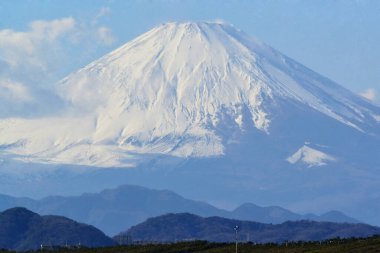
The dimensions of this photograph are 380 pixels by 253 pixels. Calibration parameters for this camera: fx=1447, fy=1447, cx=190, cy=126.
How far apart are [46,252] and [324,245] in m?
40.6

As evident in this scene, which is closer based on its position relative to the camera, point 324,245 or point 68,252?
point 324,245

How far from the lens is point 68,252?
157 meters

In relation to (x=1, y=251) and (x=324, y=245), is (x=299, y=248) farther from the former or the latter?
(x=1, y=251)

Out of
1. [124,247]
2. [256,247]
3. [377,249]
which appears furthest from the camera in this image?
[124,247]

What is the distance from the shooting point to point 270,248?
137m

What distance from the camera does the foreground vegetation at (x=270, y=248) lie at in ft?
403

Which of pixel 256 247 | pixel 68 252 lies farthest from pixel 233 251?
pixel 68 252

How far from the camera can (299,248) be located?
438 ft

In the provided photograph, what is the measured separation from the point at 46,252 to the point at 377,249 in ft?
183

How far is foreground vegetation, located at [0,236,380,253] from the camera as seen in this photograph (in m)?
123

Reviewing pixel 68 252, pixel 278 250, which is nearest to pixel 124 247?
pixel 68 252

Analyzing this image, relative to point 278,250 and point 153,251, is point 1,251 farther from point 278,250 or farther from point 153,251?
point 278,250

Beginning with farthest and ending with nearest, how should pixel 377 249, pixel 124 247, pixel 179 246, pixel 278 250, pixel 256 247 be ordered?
pixel 124 247, pixel 179 246, pixel 256 247, pixel 278 250, pixel 377 249

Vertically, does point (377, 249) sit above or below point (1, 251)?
below
